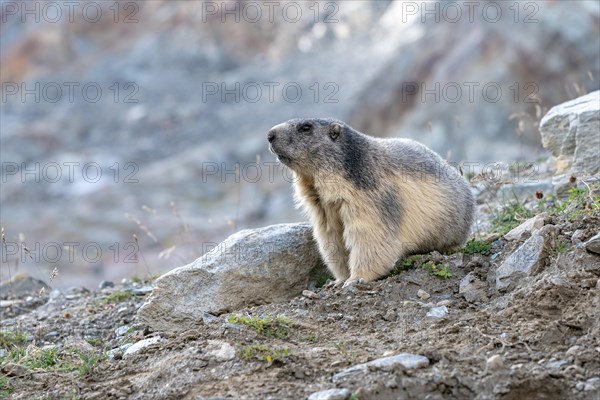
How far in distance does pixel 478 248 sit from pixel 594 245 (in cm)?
167

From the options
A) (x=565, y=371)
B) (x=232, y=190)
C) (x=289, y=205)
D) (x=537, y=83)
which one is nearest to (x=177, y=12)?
(x=232, y=190)

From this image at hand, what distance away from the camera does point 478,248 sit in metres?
8.91

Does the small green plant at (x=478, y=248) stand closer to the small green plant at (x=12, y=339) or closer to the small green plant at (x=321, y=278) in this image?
the small green plant at (x=321, y=278)

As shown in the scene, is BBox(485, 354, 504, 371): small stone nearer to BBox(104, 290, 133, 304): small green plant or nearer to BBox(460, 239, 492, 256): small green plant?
BBox(460, 239, 492, 256): small green plant

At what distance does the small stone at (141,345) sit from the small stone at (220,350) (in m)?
0.85

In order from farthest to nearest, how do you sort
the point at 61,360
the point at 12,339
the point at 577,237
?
the point at 12,339 → the point at 61,360 → the point at 577,237

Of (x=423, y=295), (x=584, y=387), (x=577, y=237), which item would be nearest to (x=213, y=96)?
(x=423, y=295)

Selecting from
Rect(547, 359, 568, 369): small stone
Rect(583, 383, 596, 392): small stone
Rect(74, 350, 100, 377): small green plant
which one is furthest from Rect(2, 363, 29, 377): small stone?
Rect(583, 383, 596, 392): small stone

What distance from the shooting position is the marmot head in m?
9.44

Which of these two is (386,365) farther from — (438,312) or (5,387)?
(5,387)

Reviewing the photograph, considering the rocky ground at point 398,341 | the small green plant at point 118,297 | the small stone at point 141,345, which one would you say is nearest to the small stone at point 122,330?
the rocky ground at point 398,341

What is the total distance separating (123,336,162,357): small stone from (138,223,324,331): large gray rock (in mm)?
561

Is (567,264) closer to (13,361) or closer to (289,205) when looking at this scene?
(13,361)

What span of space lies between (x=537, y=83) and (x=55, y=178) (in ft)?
66.8
